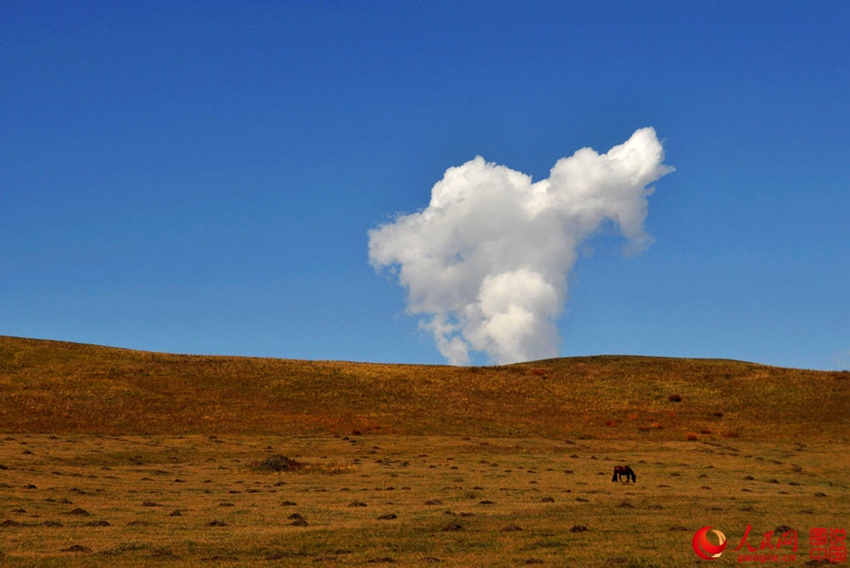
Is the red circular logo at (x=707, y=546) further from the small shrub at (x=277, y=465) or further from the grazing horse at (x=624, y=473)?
the small shrub at (x=277, y=465)

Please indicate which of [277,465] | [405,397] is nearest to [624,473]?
[277,465]

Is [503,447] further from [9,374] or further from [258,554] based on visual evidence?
[9,374]

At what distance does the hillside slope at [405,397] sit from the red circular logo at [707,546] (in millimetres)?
49799

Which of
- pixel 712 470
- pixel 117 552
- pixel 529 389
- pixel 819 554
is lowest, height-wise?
pixel 117 552

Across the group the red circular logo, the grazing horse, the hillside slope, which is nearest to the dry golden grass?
the red circular logo

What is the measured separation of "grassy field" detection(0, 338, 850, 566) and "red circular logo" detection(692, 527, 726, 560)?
63cm

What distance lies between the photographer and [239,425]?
7406cm

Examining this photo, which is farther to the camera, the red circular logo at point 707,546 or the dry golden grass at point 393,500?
the dry golden grass at point 393,500

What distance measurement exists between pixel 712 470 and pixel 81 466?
38.2 meters

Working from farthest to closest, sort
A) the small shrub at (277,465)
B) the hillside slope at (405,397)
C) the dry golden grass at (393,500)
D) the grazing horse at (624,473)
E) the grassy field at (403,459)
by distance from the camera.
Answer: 1. the hillside slope at (405,397)
2. the small shrub at (277,465)
3. the grazing horse at (624,473)
4. the grassy field at (403,459)
5. the dry golden grass at (393,500)

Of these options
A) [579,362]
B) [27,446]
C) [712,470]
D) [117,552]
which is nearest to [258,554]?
[117,552]

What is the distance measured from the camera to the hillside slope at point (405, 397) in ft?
248

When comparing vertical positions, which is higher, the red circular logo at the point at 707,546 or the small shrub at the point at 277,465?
the small shrub at the point at 277,465

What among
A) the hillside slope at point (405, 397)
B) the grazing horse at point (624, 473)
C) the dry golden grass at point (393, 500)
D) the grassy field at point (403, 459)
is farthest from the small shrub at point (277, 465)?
the hillside slope at point (405, 397)
